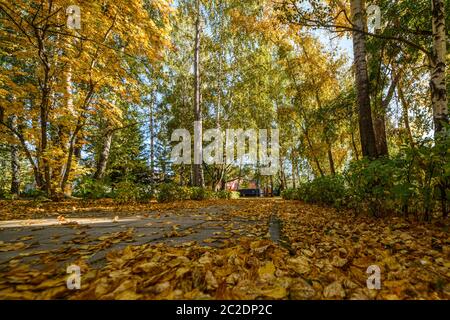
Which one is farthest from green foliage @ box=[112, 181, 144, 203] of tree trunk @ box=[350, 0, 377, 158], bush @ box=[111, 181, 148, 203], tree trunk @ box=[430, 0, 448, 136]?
tree trunk @ box=[430, 0, 448, 136]

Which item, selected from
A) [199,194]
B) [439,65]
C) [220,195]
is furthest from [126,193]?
[220,195]

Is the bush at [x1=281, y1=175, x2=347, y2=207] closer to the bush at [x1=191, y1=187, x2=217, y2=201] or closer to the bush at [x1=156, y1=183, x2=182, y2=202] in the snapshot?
the bush at [x1=191, y1=187, x2=217, y2=201]

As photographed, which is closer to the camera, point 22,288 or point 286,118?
point 22,288

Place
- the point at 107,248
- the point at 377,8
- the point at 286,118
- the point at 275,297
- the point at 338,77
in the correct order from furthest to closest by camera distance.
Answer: the point at 286,118, the point at 338,77, the point at 377,8, the point at 107,248, the point at 275,297

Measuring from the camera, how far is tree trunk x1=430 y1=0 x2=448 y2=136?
3.66m

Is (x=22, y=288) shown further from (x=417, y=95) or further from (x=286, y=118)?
(x=286, y=118)

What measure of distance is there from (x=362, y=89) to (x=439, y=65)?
164cm

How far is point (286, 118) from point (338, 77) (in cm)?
364

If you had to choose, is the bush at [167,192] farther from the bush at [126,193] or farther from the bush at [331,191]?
the bush at [331,191]

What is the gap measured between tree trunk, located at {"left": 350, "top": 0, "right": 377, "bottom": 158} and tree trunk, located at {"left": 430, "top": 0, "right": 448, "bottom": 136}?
140 centimetres

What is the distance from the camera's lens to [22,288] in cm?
119

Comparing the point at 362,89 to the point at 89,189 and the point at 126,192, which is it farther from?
the point at 89,189
